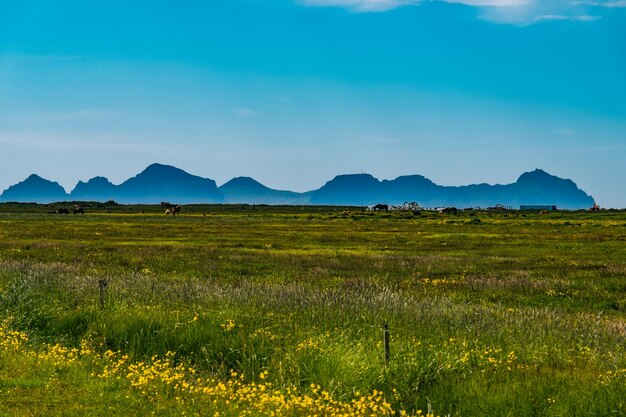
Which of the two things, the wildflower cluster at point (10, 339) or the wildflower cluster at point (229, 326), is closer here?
the wildflower cluster at point (10, 339)

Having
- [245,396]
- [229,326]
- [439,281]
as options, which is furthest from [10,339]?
[439,281]

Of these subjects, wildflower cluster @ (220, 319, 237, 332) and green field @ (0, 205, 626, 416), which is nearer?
green field @ (0, 205, 626, 416)

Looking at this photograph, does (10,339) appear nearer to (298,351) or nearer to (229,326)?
(229,326)

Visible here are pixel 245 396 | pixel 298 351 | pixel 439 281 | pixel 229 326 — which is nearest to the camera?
pixel 245 396

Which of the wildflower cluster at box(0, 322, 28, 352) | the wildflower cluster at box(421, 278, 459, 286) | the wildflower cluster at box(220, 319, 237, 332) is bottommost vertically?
the wildflower cluster at box(421, 278, 459, 286)

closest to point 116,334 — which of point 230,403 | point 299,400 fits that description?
point 230,403

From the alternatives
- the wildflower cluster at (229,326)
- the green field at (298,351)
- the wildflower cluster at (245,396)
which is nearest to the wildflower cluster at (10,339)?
the green field at (298,351)

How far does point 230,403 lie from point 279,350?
3099mm

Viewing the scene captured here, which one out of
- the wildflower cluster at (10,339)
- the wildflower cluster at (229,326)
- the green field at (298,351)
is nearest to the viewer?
the green field at (298,351)

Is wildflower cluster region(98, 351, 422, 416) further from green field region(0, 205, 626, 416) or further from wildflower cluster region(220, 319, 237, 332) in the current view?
wildflower cluster region(220, 319, 237, 332)

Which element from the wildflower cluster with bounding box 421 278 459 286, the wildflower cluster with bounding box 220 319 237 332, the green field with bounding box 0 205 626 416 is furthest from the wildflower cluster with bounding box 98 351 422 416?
the wildflower cluster with bounding box 421 278 459 286

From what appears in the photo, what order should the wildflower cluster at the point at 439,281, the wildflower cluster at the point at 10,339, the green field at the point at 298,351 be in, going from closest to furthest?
1. the green field at the point at 298,351
2. the wildflower cluster at the point at 10,339
3. the wildflower cluster at the point at 439,281

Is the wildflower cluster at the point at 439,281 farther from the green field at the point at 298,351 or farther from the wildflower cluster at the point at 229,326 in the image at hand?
the wildflower cluster at the point at 229,326

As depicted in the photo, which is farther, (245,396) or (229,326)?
(229,326)
